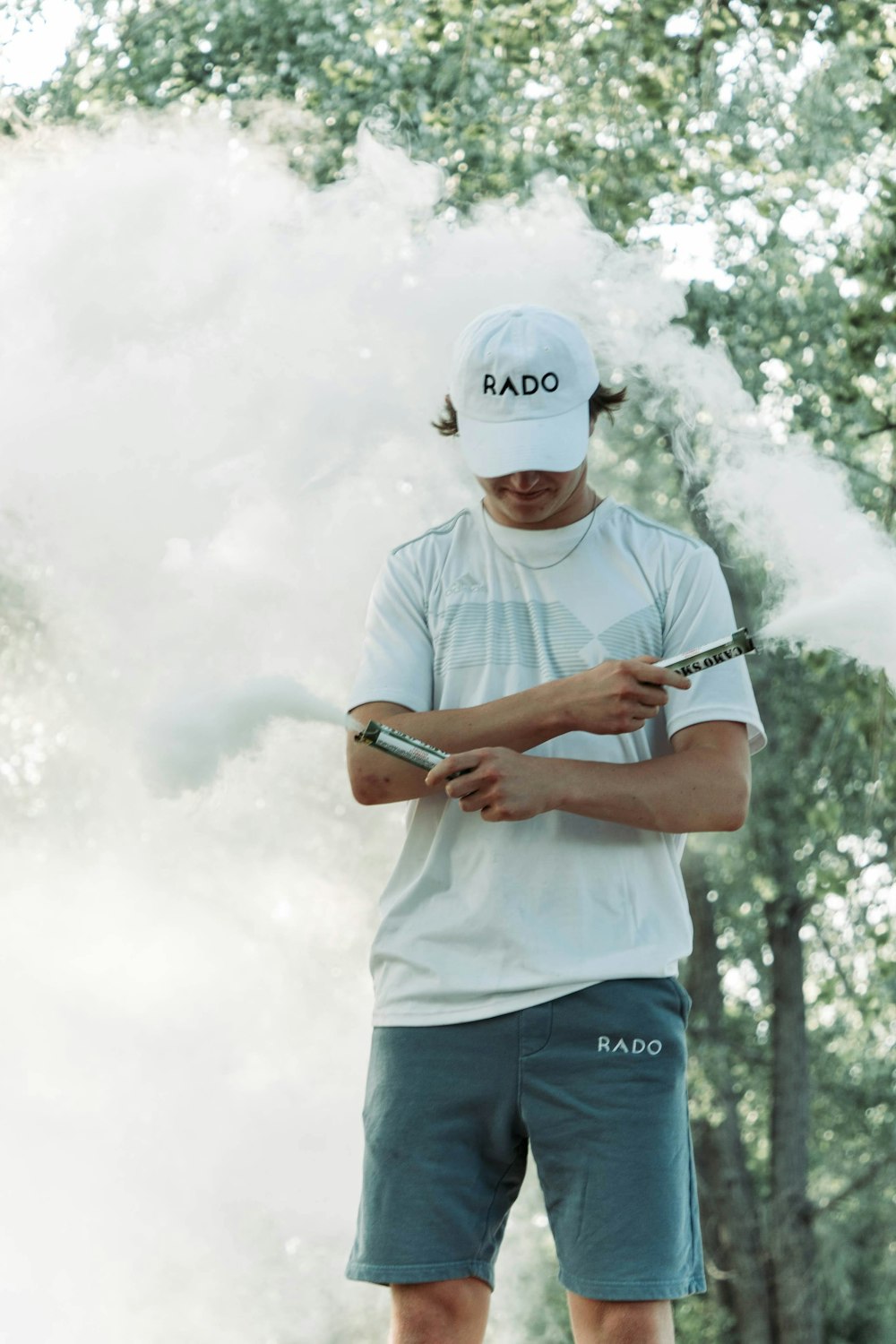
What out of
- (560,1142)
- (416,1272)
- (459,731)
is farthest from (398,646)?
(416,1272)

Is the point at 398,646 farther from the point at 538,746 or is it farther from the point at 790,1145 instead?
the point at 790,1145

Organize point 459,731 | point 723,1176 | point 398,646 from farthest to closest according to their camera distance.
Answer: point 723,1176 < point 398,646 < point 459,731

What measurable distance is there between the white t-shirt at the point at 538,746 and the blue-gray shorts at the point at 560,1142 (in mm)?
39

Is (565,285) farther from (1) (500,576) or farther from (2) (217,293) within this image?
(1) (500,576)

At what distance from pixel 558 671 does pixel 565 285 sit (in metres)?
1.67

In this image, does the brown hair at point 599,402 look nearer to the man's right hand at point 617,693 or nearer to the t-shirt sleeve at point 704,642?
the t-shirt sleeve at point 704,642

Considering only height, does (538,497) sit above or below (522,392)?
below

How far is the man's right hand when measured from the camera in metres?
1.47

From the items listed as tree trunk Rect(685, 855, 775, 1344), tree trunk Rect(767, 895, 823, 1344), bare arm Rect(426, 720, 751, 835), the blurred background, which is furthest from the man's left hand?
tree trunk Rect(767, 895, 823, 1344)

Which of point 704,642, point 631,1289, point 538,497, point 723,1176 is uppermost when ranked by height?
point 538,497

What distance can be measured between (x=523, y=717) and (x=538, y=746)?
9 cm

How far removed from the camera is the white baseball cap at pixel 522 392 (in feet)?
5.24

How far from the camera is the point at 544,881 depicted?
1529mm

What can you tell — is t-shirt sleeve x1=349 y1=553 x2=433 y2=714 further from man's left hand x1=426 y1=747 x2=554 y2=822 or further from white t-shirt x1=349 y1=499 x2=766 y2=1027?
man's left hand x1=426 y1=747 x2=554 y2=822
